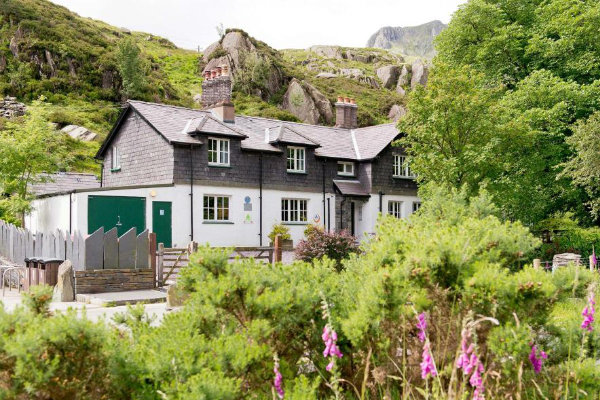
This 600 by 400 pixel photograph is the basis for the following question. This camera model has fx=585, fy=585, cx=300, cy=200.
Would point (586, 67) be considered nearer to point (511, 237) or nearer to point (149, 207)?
point (149, 207)

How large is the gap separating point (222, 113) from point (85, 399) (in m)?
28.8

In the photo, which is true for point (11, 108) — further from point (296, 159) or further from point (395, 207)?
point (395, 207)

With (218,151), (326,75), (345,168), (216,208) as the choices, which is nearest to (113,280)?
(216,208)

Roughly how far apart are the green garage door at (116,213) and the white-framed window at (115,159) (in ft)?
21.5

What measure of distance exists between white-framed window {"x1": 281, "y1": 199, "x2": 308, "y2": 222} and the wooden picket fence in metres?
14.6

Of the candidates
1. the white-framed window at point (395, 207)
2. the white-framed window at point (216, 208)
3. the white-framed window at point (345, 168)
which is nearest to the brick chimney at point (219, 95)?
the white-framed window at point (216, 208)

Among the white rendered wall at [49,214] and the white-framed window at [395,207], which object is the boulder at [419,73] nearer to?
the white-framed window at [395,207]

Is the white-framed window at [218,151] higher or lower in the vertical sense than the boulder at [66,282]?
higher

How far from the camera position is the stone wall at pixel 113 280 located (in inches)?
627

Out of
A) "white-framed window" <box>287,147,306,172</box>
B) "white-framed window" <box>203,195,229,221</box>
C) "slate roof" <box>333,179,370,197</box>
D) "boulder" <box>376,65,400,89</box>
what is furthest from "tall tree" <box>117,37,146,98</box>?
"boulder" <box>376,65,400,89</box>

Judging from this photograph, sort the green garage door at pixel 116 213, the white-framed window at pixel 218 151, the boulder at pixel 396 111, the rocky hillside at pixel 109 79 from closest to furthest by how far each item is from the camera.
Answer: the green garage door at pixel 116 213
the white-framed window at pixel 218 151
the rocky hillside at pixel 109 79
the boulder at pixel 396 111

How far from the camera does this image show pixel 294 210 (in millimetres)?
32250

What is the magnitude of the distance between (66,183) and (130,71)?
3655 centimetres

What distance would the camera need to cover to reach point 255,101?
2990 inches
